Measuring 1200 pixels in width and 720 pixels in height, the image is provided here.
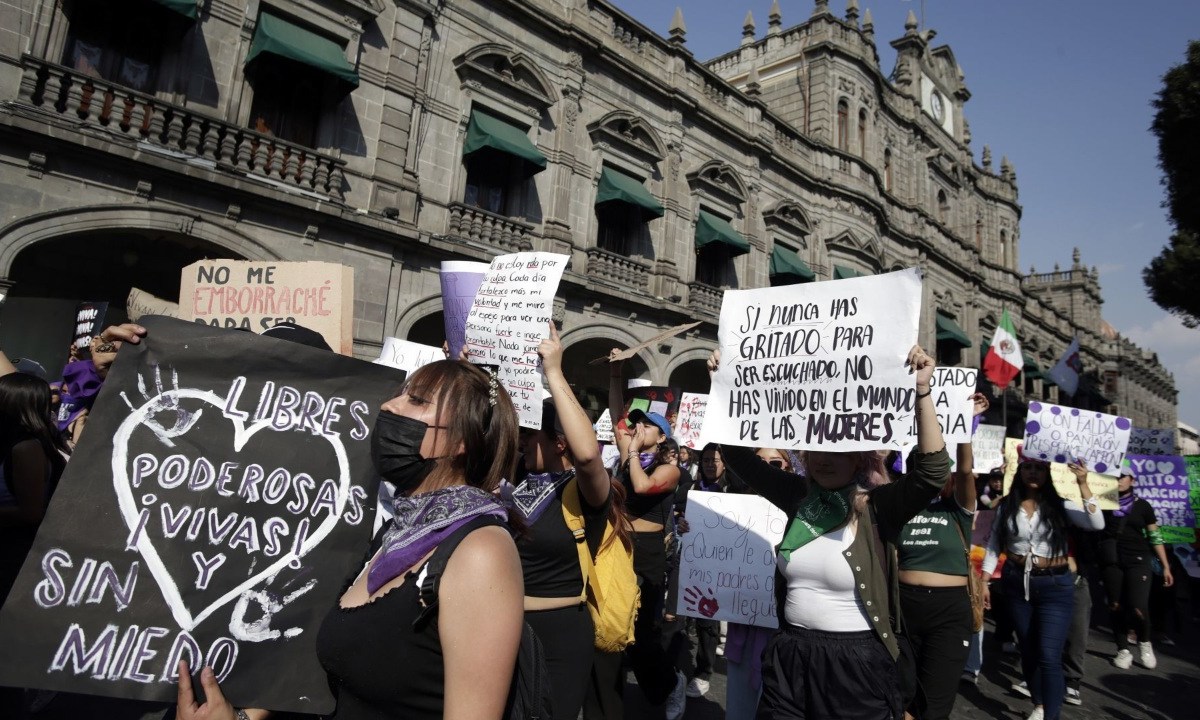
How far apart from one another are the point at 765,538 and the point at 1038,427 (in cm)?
314

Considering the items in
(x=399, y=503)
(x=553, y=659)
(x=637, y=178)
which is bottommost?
(x=553, y=659)

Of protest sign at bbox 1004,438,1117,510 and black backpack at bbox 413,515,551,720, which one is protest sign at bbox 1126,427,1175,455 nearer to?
protest sign at bbox 1004,438,1117,510

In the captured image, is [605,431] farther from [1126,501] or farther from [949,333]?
[949,333]

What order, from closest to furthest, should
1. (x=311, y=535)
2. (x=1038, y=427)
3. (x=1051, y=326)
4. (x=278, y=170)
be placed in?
(x=311, y=535) → (x=1038, y=427) → (x=278, y=170) → (x=1051, y=326)

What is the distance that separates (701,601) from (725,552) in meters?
0.39

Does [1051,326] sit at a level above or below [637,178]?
above

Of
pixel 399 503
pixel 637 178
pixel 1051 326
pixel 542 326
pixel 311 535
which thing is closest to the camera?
pixel 399 503

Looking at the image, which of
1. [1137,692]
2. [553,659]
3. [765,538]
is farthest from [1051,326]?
[553,659]

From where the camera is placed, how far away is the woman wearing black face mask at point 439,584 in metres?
1.42

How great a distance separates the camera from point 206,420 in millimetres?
2395

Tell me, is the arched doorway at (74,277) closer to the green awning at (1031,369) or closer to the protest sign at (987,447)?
the protest sign at (987,447)

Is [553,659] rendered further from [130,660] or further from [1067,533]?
[1067,533]

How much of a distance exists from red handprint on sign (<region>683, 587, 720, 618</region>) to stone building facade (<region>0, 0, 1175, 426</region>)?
7581mm

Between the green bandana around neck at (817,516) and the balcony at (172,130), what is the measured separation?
959cm
